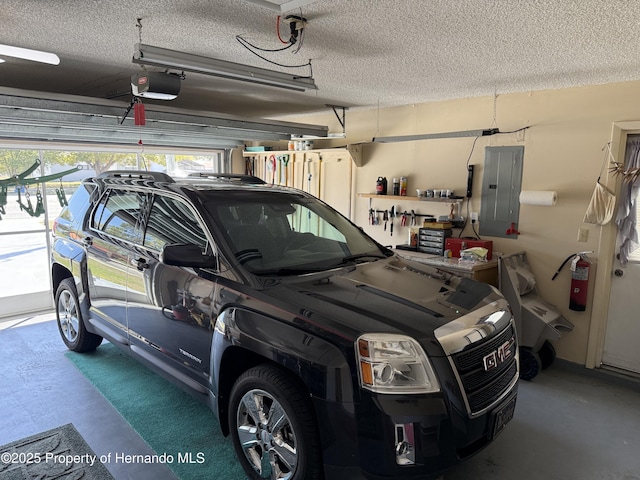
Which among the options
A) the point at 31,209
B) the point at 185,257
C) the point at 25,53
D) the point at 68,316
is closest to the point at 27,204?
the point at 31,209

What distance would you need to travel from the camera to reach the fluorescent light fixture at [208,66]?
2.47 meters

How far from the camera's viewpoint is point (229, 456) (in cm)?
270

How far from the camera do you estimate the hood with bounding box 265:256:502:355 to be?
1989 mm

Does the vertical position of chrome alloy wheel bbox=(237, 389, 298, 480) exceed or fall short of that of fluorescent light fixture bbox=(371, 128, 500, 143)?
it falls short

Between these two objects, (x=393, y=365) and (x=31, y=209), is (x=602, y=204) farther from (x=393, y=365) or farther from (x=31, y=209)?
(x=31, y=209)

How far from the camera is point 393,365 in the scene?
1.89 m

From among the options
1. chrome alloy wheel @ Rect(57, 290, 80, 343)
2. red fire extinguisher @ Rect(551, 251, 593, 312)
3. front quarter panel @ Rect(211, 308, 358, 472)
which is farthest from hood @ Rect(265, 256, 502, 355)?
chrome alloy wheel @ Rect(57, 290, 80, 343)

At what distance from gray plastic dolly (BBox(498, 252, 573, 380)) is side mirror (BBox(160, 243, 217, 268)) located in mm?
2773

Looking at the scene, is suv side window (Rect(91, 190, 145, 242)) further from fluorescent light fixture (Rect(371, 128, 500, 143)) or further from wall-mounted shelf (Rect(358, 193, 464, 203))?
fluorescent light fixture (Rect(371, 128, 500, 143))

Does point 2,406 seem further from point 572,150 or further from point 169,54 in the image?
point 572,150

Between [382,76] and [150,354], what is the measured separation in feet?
9.37

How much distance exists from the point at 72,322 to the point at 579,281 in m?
4.79

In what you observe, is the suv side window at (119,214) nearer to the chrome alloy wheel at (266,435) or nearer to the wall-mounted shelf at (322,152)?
the chrome alloy wheel at (266,435)

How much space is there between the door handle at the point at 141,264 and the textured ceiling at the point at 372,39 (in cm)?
144
